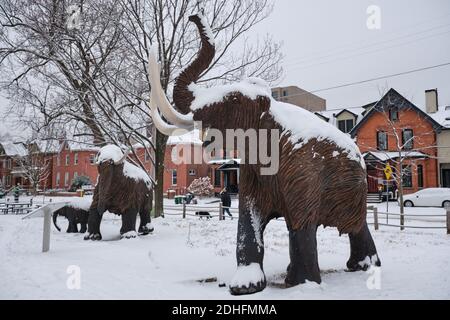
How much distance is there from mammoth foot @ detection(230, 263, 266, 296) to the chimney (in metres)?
24.3

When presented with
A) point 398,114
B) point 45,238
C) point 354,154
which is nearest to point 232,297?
point 354,154

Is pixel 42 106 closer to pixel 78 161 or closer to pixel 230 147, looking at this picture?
pixel 230 147

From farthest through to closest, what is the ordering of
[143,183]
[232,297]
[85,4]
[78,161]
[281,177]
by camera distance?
[78,161]
[85,4]
[143,183]
[281,177]
[232,297]

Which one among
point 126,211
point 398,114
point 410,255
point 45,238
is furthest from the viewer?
point 398,114

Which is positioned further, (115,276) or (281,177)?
(115,276)

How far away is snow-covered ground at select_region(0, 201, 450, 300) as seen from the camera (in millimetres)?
3488

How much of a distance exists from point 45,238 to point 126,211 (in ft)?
6.49

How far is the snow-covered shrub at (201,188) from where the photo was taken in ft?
94.7

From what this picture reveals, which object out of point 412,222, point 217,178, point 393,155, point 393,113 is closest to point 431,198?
point 393,155

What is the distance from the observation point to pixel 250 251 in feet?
12.4

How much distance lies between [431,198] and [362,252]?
52.5 ft

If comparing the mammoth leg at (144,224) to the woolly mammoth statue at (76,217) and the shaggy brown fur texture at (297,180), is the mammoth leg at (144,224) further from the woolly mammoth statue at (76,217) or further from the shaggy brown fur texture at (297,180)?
the shaggy brown fur texture at (297,180)

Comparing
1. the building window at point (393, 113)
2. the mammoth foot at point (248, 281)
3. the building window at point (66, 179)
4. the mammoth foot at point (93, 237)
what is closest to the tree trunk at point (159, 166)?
the mammoth foot at point (93, 237)

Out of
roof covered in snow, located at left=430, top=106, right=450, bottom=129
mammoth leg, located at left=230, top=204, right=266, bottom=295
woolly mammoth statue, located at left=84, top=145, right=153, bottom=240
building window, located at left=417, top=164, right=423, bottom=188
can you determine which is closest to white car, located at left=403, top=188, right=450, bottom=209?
building window, located at left=417, top=164, right=423, bottom=188
